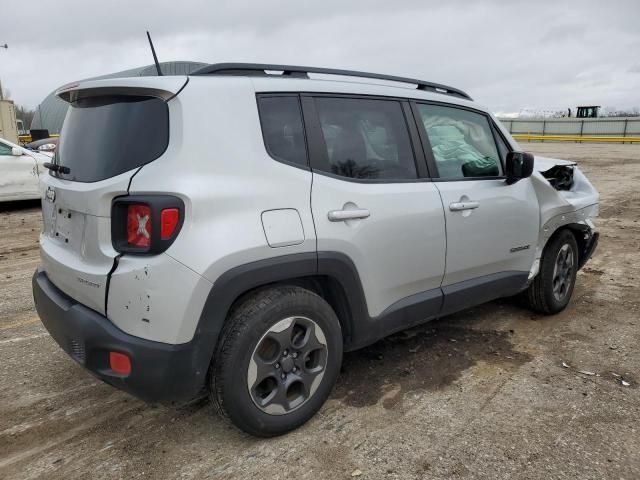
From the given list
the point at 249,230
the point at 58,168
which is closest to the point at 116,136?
the point at 58,168

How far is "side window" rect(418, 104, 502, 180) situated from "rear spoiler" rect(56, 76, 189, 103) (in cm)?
160

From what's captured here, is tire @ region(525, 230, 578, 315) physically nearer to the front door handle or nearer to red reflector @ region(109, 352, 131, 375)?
the front door handle

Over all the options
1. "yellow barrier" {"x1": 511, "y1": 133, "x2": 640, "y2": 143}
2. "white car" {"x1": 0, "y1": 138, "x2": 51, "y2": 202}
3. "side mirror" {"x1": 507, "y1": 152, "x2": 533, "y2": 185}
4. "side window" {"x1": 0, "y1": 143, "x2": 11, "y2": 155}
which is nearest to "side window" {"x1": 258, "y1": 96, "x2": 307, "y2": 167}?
"side mirror" {"x1": 507, "y1": 152, "x2": 533, "y2": 185}

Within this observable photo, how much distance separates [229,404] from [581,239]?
12.0 feet

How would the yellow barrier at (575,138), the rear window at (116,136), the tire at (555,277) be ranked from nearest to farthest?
the rear window at (116,136)
the tire at (555,277)
the yellow barrier at (575,138)

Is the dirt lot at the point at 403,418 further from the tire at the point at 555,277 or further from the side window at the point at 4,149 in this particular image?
the side window at the point at 4,149

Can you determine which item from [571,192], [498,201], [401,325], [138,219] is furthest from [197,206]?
[571,192]

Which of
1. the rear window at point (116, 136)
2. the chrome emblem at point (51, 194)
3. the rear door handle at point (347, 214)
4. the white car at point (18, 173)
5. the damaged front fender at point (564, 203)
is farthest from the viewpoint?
the white car at point (18, 173)

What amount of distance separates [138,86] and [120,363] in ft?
4.10

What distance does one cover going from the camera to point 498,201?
3.57 metres

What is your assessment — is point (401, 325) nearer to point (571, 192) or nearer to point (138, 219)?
point (138, 219)

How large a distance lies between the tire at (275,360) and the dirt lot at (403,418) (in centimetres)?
18

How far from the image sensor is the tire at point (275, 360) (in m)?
2.39

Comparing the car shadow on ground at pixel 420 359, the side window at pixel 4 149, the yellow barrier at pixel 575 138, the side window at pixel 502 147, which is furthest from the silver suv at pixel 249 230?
the yellow barrier at pixel 575 138
